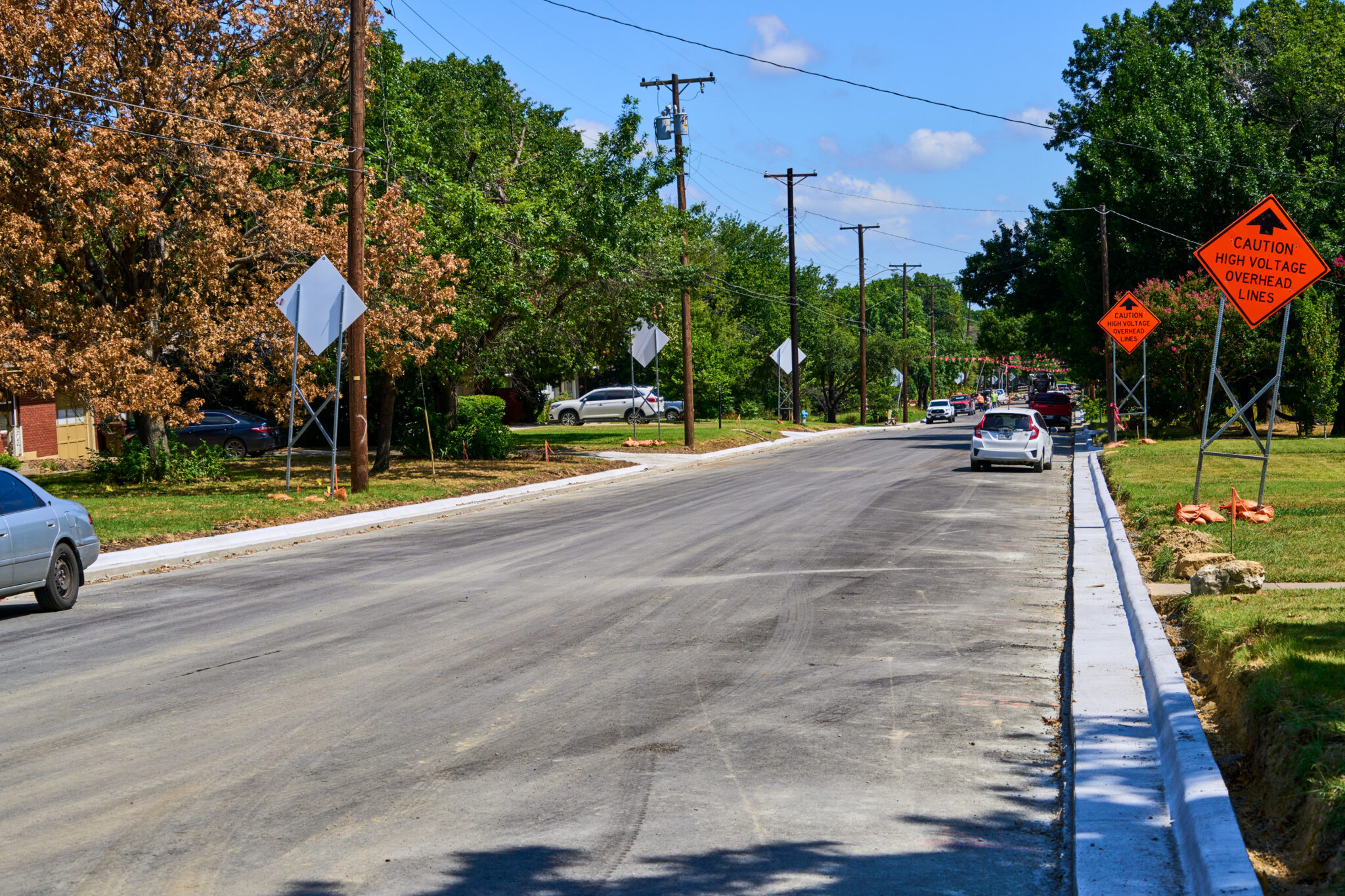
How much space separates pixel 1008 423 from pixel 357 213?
15.7 meters

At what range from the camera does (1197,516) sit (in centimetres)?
1470

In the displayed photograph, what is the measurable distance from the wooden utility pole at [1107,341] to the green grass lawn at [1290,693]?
2790 cm

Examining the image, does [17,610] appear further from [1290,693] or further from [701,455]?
[701,455]

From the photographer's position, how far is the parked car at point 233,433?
35094 millimetres

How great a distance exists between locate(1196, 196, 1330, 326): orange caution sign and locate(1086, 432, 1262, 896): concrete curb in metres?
6.04

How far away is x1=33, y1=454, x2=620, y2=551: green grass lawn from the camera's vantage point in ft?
59.0

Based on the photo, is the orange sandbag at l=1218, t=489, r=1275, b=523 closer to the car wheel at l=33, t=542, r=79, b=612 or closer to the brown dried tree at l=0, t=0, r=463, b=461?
the car wheel at l=33, t=542, r=79, b=612

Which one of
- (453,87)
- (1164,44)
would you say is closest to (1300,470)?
(453,87)

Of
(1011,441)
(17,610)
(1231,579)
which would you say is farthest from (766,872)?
(1011,441)

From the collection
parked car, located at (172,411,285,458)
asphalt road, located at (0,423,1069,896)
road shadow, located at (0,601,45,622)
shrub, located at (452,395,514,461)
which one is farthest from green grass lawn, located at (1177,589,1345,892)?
parked car, located at (172,411,285,458)

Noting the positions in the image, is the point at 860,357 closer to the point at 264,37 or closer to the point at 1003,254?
the point at 1003,254

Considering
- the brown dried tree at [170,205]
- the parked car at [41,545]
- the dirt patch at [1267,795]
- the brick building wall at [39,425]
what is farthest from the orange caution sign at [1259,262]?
the brick building wall at [39,425]

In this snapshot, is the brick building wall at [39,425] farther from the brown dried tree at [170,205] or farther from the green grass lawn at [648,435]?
the green grass lawn at [648,435]

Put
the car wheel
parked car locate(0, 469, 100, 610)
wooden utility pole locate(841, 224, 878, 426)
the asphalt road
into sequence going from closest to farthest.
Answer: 1. the asphalt road
2. parked car locate(0, 469, 100, 610)
3. the car wheel
4. wooden utility pole locate(841, 224, 878, 426)
